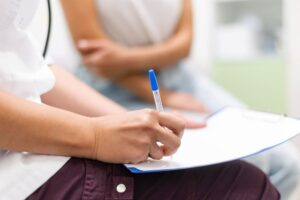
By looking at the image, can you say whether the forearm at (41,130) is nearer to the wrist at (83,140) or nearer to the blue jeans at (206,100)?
the wrist at (83,140)

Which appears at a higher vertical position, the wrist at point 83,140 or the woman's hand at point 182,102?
the wrist at point 83,140

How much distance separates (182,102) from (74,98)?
0.50m

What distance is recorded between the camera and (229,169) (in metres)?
0.54

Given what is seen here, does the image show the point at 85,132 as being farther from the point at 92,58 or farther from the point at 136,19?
the point at 136,19

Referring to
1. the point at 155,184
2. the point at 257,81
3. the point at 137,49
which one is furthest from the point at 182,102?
the point at 257,81

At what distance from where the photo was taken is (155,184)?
50 cm

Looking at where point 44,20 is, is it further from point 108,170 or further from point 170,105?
point 170,105

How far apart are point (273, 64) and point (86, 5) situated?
1255 millimetres

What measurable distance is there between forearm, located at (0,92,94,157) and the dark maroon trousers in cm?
3

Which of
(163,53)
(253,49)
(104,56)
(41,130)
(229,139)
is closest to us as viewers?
(41,130)

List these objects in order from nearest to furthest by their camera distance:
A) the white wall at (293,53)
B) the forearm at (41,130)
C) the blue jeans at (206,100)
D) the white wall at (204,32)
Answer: the forearm at (41,130)
the blue jeans at (206,100)
the white wall at (293,53)
the white wall at (204,32)

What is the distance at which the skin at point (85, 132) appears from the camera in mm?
428

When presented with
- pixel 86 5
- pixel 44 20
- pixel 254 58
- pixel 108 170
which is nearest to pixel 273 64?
pixel 254 58

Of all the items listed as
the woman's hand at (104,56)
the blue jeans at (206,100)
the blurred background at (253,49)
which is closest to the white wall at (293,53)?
the blurred background at (253,49)
